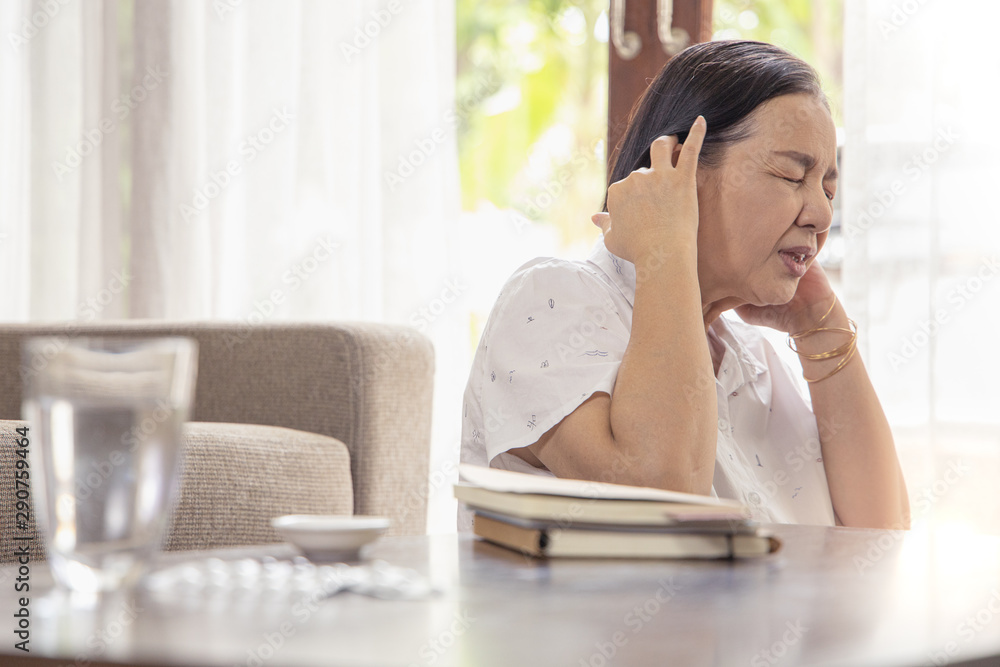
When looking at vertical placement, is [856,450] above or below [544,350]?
below

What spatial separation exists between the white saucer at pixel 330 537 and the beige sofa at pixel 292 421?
0.58 m

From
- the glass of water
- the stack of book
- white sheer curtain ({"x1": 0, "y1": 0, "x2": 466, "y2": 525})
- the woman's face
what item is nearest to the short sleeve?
the woman's face

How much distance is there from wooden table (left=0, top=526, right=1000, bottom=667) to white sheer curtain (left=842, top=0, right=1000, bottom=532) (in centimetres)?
100

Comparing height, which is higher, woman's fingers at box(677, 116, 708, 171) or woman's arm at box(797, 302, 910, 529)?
woman's fingers at box(677, 116, 708, 171)

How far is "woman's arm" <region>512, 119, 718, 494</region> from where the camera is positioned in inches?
37.8

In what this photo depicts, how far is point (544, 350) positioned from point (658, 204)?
0.64ft

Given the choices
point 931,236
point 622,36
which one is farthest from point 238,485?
point 622,36

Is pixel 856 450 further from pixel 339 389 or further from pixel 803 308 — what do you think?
pixel 339 389

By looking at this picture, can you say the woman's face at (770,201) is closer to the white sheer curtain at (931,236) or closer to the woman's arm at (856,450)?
the woman's arm at (856,450)

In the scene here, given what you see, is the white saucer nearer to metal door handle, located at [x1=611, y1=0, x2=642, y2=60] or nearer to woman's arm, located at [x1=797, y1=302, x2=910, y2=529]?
woman's arm, located at [x1=797, y1=302, x2=910, y2=529]

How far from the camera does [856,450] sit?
1.29m

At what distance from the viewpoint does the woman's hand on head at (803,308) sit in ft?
4.48

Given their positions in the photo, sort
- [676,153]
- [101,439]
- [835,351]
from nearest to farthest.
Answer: [101,439], [676,153], [835,351]

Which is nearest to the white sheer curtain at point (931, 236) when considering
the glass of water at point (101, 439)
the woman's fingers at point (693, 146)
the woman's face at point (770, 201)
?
the woman's face at point (770, 201)
